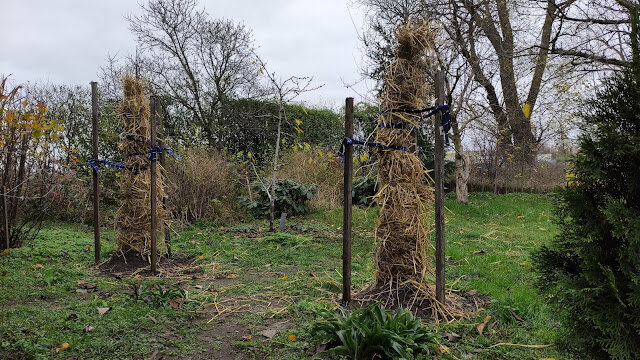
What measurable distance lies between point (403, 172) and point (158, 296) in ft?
8.58

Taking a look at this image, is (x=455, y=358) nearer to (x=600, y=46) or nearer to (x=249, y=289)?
(x=249, y=289)

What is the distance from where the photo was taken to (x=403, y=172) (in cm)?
409

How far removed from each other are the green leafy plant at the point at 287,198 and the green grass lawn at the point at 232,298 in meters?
2.36

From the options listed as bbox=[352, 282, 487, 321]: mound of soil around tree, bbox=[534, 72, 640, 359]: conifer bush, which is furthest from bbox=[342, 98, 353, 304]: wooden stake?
bbox=[534, 72, 640, 359]: conifer bush

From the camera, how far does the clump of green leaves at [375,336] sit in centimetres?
286

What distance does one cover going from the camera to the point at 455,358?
2961 millimetres

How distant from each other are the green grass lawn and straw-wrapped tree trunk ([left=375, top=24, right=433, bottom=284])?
522 mm

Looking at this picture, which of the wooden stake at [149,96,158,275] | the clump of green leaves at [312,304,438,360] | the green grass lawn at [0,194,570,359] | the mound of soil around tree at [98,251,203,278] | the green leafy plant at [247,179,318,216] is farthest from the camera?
the green leafy plant at [247,179,318,216]

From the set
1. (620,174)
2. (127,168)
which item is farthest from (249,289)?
(620,174)

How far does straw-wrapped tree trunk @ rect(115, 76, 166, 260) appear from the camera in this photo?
5816 mm

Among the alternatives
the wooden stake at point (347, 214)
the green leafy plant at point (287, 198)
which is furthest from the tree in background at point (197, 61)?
the wooden stake at point (347, 214)

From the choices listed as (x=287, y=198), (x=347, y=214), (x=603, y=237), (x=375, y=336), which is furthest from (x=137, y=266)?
(x=603, y=237)

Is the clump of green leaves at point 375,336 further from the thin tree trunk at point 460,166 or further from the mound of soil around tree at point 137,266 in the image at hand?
the thin tree trunk at point 460,166

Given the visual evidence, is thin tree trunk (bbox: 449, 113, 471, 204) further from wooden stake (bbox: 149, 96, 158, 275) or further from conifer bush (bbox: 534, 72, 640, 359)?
conifer bush (bbox: 534, 72, 640, 359)
